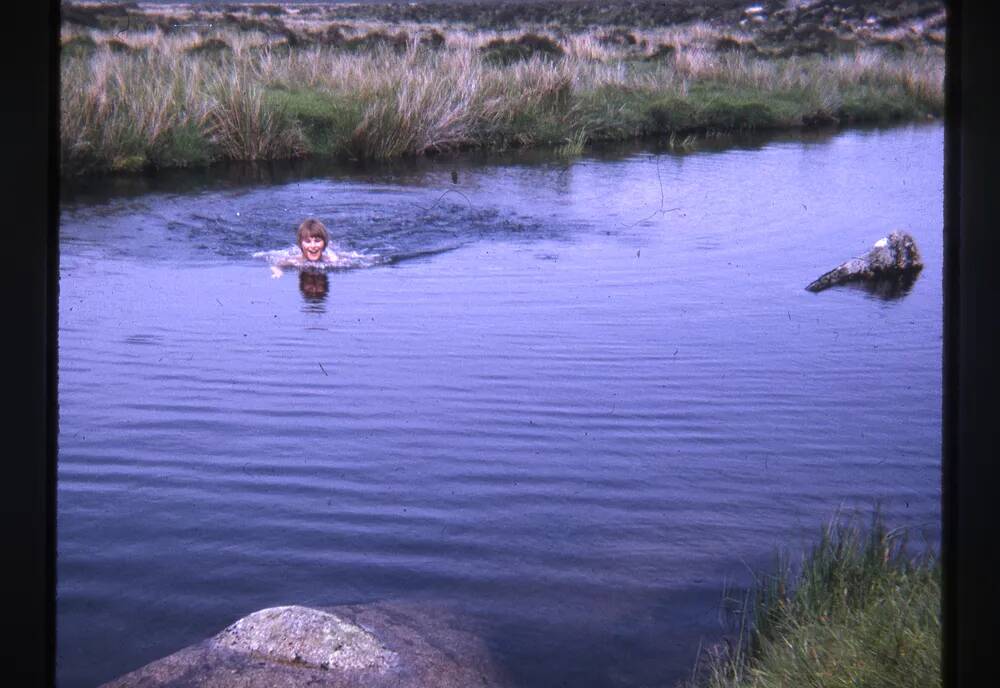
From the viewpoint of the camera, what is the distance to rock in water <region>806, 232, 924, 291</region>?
8375 mm

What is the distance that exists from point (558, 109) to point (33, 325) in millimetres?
16099

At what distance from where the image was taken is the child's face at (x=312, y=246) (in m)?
8.85

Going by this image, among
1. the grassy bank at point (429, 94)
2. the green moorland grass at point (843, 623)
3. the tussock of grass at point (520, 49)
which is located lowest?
the green moorland grass at point (843, 623)

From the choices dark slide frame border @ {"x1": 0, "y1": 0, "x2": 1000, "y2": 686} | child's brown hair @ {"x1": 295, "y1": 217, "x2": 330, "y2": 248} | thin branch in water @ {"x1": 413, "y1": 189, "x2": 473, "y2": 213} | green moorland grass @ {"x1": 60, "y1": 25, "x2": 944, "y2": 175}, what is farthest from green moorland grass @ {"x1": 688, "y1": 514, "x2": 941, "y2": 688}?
thin branch in water @ {"x1": 413, "y1": 189, "x2": 473, "y2": 213}

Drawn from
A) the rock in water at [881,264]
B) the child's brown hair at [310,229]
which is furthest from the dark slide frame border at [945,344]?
the child's brown hair at [310,229]

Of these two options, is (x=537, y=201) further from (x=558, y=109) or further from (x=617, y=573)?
(x=617, y=573)

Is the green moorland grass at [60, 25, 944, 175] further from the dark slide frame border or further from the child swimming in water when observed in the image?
the dark slide frame border

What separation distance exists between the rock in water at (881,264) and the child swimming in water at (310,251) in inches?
138

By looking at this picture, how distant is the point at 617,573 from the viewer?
3.76 metres

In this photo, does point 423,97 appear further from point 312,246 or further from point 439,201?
point 312,246

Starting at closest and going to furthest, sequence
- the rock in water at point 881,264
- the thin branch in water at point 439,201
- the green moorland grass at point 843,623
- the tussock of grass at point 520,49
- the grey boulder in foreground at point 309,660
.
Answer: the green moorland grass at point 843,623, the grey boulder in foreground at point 309,660, the rock in water at point 881,264, the thin branch in water at point 439,201, the tussock of grass at point 520,49

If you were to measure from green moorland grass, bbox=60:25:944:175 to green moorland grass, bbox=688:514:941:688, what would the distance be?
6385 millimetres

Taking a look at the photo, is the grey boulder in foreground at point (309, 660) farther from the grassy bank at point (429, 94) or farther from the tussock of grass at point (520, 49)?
the tussock of grass at point (520, 49)

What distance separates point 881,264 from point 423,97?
24.0 ft
